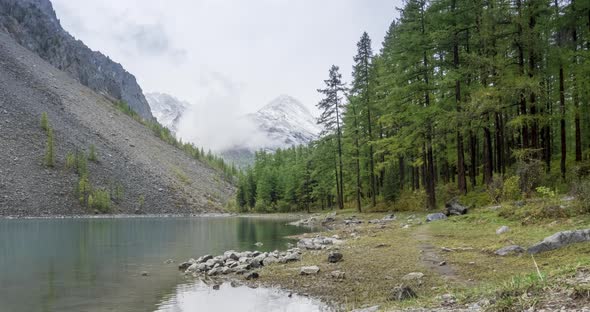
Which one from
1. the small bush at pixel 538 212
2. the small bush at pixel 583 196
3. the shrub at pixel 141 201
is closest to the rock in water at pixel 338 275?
the small bush at pixel 538 212

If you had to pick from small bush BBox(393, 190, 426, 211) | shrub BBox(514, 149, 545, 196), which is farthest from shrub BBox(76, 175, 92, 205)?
shrub BBox(514, 149, 545, 196)

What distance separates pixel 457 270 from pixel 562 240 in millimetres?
2933

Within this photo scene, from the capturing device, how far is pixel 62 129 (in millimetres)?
139875

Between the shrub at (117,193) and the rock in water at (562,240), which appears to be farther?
the shrub at (117,193)

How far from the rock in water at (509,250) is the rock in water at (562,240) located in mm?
868

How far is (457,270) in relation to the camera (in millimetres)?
13156

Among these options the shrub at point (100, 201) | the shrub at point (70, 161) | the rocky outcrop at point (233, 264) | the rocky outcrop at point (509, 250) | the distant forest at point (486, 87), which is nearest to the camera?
the rocky outcrop at point (509, 250)

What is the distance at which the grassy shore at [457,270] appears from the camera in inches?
289

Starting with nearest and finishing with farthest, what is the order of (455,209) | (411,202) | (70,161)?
(455,209), (411,202), (70,161)

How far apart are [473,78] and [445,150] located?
9928 millimetres

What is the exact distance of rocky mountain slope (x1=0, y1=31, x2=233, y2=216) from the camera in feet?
367

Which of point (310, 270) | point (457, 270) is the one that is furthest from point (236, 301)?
point (457, 270)

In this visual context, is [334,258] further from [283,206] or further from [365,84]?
[283,206]

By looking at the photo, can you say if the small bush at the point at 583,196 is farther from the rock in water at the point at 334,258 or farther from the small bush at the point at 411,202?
the small bush at the point at 411,202
